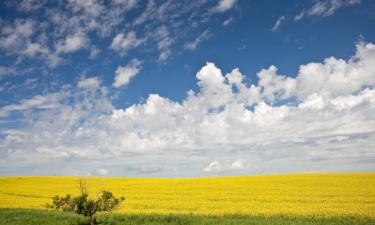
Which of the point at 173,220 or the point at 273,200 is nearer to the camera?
the point at 173,220

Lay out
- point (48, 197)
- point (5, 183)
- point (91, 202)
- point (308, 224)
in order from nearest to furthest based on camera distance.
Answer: point (308, 224), point (91, 202), point (48, 197), point (5, 183)

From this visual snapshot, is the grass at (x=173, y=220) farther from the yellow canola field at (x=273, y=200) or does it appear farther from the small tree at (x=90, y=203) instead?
the yellow canola field at (x=273, y=200)

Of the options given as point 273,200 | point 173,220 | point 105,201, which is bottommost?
point 273,200

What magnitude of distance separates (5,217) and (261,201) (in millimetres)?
18089

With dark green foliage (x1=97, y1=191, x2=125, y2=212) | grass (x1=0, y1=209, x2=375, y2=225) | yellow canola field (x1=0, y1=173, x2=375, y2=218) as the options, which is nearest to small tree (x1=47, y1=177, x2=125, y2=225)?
dark green foliage (x1=97, y1=191, x2=125, y2=212)

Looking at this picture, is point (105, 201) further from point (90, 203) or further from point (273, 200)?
point (273, 200)

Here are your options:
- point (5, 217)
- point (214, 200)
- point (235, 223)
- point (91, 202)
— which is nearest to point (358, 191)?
point (214, 200)

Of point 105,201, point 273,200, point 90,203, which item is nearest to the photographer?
point 90,203

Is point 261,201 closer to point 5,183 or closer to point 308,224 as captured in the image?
point 308,224

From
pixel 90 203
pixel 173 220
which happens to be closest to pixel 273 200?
pixel 173 220

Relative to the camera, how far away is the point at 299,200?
30.0m

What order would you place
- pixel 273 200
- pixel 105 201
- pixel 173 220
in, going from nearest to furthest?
pixel 173 220 → pixel 105 201 → pixel 273 200

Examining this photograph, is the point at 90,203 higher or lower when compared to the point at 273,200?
higher

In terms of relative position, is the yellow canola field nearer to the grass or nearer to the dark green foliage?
the grass
